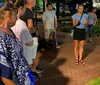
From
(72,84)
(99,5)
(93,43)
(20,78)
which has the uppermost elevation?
(20,78)

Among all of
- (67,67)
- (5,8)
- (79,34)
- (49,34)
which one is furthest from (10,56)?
(49,34)

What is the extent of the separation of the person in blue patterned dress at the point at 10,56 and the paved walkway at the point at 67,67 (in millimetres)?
3594

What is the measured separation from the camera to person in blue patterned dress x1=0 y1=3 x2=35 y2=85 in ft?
8.41

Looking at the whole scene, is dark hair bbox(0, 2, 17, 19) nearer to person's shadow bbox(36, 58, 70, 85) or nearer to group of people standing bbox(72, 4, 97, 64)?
person's shadow bbox(36, 58, 70, 85)

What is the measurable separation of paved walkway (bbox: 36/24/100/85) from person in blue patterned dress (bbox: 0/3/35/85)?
3.59 meters

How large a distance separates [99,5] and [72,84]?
81.2ft

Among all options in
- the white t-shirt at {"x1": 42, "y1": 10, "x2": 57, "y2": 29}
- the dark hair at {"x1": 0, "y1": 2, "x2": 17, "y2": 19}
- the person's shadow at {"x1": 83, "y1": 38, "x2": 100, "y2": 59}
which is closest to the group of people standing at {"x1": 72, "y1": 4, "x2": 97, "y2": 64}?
the person's shadow at {"x1": 83, "y1": 38, "x2": 100, "y2": 59}

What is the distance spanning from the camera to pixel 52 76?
677cm

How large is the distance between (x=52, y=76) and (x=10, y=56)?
423cm

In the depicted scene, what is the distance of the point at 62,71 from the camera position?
719cm

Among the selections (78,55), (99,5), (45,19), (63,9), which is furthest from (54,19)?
(99,5)

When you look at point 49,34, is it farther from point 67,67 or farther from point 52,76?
point 52,76

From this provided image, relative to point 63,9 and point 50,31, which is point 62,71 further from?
point 63,9

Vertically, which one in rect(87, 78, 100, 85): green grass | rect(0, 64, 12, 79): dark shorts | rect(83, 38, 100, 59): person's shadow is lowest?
rect(83, 38, 100, 59): person's shadow
